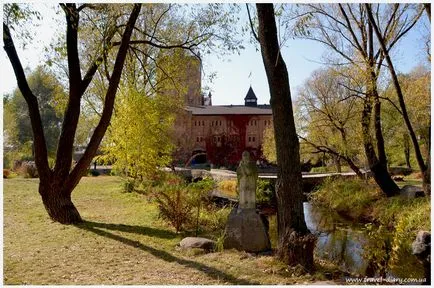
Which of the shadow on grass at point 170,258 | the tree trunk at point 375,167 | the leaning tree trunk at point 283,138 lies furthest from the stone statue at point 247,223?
the tree trunk at point 375,167

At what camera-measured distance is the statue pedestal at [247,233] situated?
751 cm

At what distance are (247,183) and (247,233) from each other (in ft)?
3.18

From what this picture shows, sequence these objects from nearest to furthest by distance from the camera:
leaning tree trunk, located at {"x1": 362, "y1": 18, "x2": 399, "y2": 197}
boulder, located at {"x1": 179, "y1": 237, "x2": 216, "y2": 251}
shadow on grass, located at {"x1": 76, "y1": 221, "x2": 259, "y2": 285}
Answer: shadow on grass, located at {"x1": 76, "y1": 221, "x2": 259, "y2": 285} → boulder, located at {"x1": 179, "y1": 237, "x2": 216, "y2": 251} → leaning tree trunk, located at {"x1": 362, "y1": 18, "x2": 399, "y2": 197}

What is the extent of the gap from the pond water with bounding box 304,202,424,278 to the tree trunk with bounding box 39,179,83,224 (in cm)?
596

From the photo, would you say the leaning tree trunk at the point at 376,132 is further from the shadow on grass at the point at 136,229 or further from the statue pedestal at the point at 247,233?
the shadow on grass at the point at 136,229

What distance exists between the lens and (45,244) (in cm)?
785

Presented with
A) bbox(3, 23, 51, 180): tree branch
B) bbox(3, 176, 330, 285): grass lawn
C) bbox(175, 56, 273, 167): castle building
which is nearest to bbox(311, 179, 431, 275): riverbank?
bbox(3, 176, 330, 285): grass lawn

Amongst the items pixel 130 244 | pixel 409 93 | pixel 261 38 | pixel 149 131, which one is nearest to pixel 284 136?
pixel 261 38

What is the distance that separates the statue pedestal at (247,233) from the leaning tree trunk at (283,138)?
2.71ft

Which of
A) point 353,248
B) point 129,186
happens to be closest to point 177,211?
point 353,248

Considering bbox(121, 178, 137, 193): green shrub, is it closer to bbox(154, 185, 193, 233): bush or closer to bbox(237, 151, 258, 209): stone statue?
bbox(154, 185, 193, 233): bush

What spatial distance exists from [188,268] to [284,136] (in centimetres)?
267

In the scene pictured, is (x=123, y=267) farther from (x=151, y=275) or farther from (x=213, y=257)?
(x=213, y=257)

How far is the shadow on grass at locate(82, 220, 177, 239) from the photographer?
348 inches
